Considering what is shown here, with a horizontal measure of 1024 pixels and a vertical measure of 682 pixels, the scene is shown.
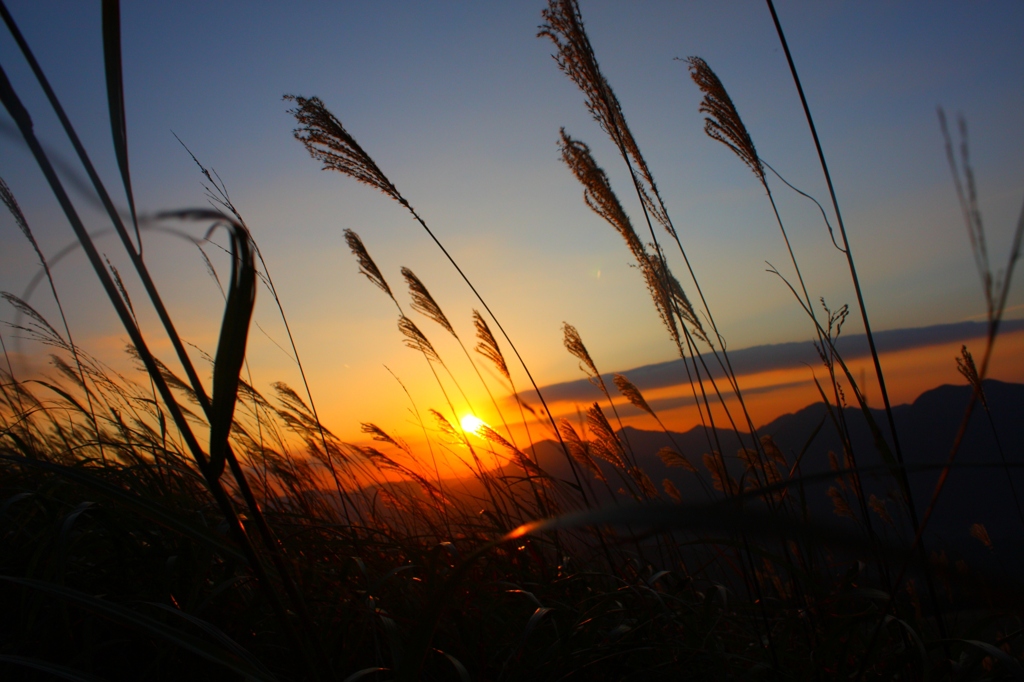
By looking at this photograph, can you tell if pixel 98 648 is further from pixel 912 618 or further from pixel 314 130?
pixel 912 618

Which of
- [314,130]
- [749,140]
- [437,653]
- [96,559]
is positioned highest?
[314,130]

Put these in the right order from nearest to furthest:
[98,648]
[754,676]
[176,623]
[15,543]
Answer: [98,648], [176,623], [754,676], [15,543]

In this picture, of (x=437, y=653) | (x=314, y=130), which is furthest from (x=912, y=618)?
(x=314, y=130)

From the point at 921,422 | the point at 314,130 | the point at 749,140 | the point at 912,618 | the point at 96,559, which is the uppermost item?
the point at 314,130

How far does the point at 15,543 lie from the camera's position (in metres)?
1.38

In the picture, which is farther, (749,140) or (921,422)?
(921,422)

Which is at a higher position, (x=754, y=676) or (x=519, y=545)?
(x=519, y=545)

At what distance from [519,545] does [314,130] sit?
166cm

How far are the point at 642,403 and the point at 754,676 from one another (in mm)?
1959

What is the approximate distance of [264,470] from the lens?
2539 millimetres

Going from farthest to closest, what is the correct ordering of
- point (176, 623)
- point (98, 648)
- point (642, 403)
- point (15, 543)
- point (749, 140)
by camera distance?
point (642, 403)
point (749, 140)
point (15, 543)
point (176, 623)
point (98, 648)

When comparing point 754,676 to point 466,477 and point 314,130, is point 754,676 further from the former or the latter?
point 314,130

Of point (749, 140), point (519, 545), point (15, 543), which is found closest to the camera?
point (15, 543)

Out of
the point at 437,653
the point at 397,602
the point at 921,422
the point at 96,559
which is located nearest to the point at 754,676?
the point at 437,653
